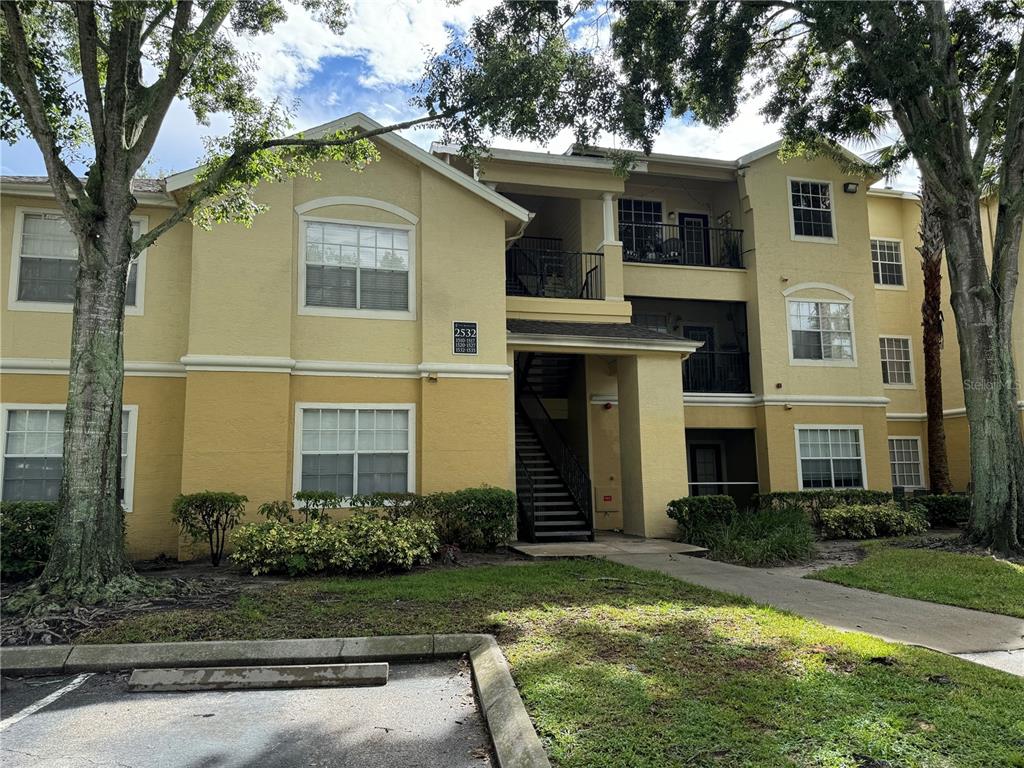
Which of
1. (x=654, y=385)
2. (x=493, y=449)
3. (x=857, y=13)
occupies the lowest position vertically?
(x=493, y=449)

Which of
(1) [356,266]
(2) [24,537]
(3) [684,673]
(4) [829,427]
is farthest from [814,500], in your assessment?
(2) [24,537]

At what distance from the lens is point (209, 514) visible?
10906 mm

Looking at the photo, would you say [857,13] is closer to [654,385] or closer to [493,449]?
[654,385]

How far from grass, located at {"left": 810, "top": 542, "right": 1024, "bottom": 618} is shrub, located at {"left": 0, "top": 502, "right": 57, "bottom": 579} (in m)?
10.8

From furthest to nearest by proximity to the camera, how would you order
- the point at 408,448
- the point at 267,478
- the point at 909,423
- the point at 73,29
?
the point at 909,423 < the point at 408,448 < the point at 267,478 < the point at 73,29

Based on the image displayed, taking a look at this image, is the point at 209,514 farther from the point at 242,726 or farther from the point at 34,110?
the point at 242,726

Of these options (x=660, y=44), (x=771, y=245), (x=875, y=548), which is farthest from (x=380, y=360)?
(x=771, y=245)

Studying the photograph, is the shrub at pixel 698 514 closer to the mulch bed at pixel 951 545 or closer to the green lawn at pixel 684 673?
the mulch bed at pixel 951 545

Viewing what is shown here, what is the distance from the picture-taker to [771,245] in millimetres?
18047

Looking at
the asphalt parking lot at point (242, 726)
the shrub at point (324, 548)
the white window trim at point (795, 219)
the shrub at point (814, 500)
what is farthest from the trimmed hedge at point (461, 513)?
the white window trim at point (795, 219)

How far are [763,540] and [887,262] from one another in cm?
1358

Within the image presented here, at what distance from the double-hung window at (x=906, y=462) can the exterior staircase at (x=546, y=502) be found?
10907 millimetres

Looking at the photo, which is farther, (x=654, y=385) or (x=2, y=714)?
(x=654, y=385)

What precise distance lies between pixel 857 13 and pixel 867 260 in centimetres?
810
